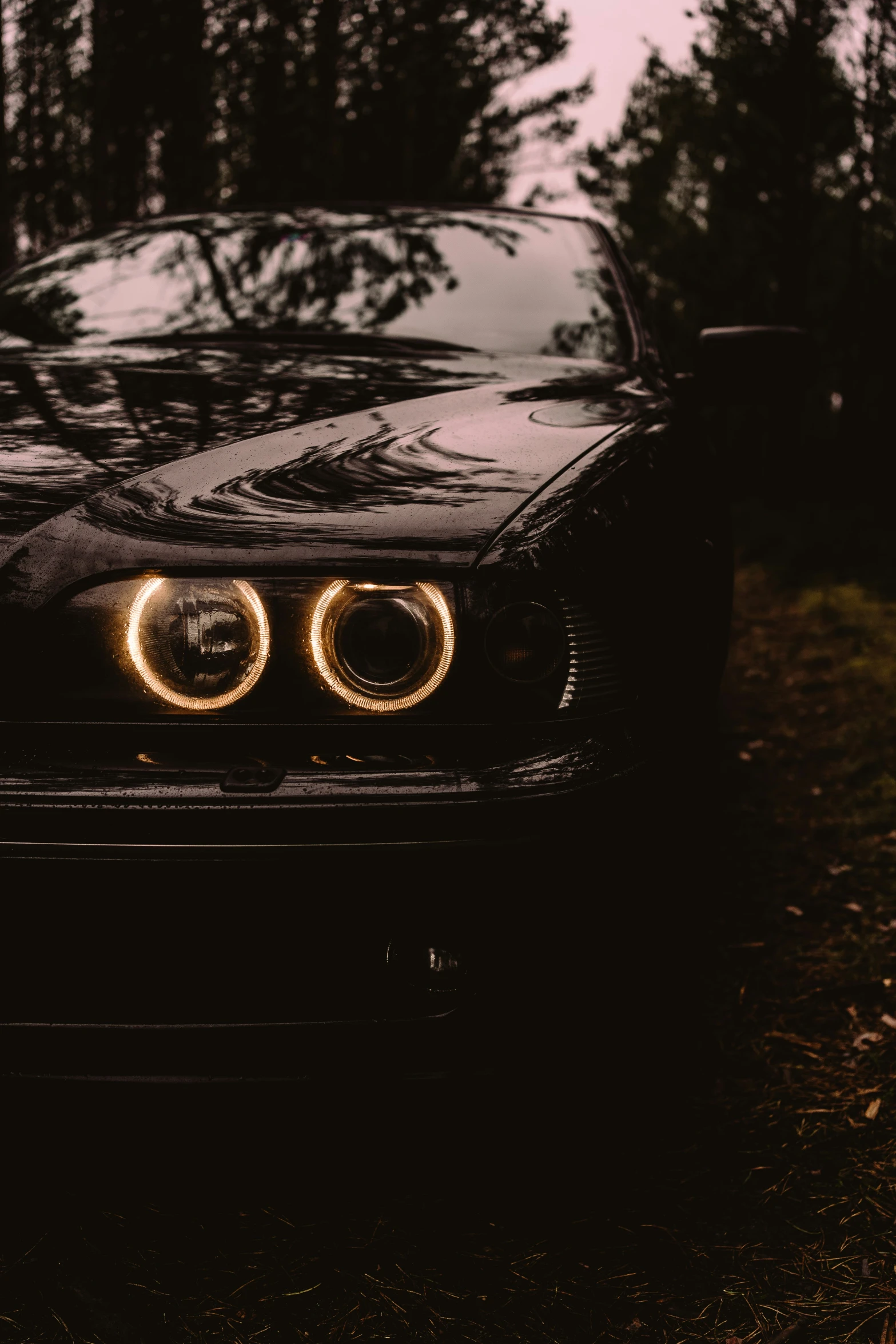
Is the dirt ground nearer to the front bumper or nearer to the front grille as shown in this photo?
the front bumper

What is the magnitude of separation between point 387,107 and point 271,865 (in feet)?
69.5

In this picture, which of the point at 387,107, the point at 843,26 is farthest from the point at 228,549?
the point at 387,107

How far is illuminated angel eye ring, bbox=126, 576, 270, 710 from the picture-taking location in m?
1.44

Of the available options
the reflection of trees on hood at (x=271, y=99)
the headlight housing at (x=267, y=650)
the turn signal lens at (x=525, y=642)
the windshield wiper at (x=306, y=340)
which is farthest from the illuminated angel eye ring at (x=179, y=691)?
the reflection of trees on hood at (x=271, y=99)

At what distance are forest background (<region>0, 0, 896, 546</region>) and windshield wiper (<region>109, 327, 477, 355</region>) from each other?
21.1ft

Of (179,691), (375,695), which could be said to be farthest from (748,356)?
(179,691)

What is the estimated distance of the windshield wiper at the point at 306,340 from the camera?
2.44 metres

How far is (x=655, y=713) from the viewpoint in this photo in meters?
1.63

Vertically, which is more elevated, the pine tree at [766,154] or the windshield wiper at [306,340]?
the pine tree at [766,154]

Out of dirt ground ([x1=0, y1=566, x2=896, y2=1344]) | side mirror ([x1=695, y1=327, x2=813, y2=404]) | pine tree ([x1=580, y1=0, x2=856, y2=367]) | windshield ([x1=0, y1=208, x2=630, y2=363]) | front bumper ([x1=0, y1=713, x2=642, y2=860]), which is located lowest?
dirt ground ([x1=0, y1=566, x2=896, y2=1344])

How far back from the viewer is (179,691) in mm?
1443

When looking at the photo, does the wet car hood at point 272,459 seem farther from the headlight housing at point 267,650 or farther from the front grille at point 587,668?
the front grille at point 587,668

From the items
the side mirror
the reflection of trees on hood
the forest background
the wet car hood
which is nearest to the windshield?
the side mirror

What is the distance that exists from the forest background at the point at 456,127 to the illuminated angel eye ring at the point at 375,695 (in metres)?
7.80
